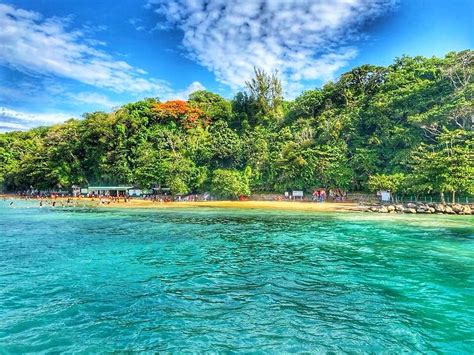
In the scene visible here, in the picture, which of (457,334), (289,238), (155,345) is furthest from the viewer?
(289,238)

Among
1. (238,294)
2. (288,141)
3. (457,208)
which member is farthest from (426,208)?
(238,294)

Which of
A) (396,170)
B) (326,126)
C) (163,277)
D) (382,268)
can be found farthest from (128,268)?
(326,126)

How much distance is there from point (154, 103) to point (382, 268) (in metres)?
62.3

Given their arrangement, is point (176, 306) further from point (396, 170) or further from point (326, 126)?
point (326, 126)

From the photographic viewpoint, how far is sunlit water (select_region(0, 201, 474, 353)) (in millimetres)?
7508

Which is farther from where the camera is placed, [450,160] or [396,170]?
[396,170]

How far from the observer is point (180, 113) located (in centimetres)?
6544

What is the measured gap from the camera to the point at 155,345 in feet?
23.6

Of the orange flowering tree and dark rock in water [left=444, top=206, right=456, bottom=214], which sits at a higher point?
the orange flowering tree

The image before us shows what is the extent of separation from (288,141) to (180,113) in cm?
2332

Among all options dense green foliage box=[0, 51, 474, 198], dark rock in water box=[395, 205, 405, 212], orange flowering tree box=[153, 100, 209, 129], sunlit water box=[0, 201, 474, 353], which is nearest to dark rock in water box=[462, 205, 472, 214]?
dense green foliage box=[0, 51, 474, 198]

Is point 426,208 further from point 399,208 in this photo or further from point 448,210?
point 399,208

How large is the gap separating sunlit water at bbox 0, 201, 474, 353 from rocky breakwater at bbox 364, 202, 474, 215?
1366 centimetres

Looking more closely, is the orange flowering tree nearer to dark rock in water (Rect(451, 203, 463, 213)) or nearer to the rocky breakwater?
the rocky breakwater
